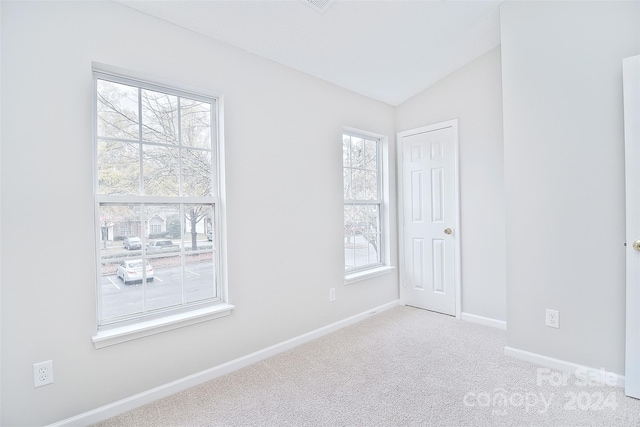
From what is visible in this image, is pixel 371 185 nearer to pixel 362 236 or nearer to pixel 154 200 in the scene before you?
pixel 362 236

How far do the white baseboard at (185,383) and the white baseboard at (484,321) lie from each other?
1.30m

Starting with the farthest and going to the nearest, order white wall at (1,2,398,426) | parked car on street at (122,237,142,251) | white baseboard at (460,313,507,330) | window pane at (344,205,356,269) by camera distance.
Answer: window pane at (344,205,356,269)
white baseboard at (460,313,507,330)
parked car on street at (122,237,142,251)
white wall at (1,2,398,426)

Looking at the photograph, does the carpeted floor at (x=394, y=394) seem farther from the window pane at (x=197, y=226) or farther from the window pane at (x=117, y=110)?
the window pane at (x=117, y=110)

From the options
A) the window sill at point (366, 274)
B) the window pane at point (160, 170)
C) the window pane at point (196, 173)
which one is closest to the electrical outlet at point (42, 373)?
the window pane at point (160, 170)

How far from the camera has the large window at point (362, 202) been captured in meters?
3.32

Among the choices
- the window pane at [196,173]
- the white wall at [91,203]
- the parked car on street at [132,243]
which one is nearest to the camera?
the white wall at [91,203]

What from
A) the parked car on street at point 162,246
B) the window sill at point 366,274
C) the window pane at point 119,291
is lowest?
the window sill at point 366,274

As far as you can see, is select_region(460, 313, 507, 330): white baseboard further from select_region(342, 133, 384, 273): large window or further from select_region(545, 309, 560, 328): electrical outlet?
select_region(342, 133, 384, 273): large window

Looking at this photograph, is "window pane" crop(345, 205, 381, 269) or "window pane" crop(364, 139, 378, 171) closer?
"window pane" crop(345, 205, 381, 269)

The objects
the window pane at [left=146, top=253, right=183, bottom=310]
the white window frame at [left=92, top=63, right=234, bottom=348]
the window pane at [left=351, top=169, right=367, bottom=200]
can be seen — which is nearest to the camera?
the white window frame at [left=92, top=63, right=234, bottom=348]

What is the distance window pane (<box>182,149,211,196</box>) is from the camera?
2.16 meters

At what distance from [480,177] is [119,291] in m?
3.15

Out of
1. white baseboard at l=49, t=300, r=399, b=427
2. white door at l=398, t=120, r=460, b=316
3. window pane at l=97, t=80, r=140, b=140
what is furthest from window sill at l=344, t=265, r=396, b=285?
window pane at l=97, t=80, r=140, b=140

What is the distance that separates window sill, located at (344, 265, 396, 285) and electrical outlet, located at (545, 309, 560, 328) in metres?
1.55
